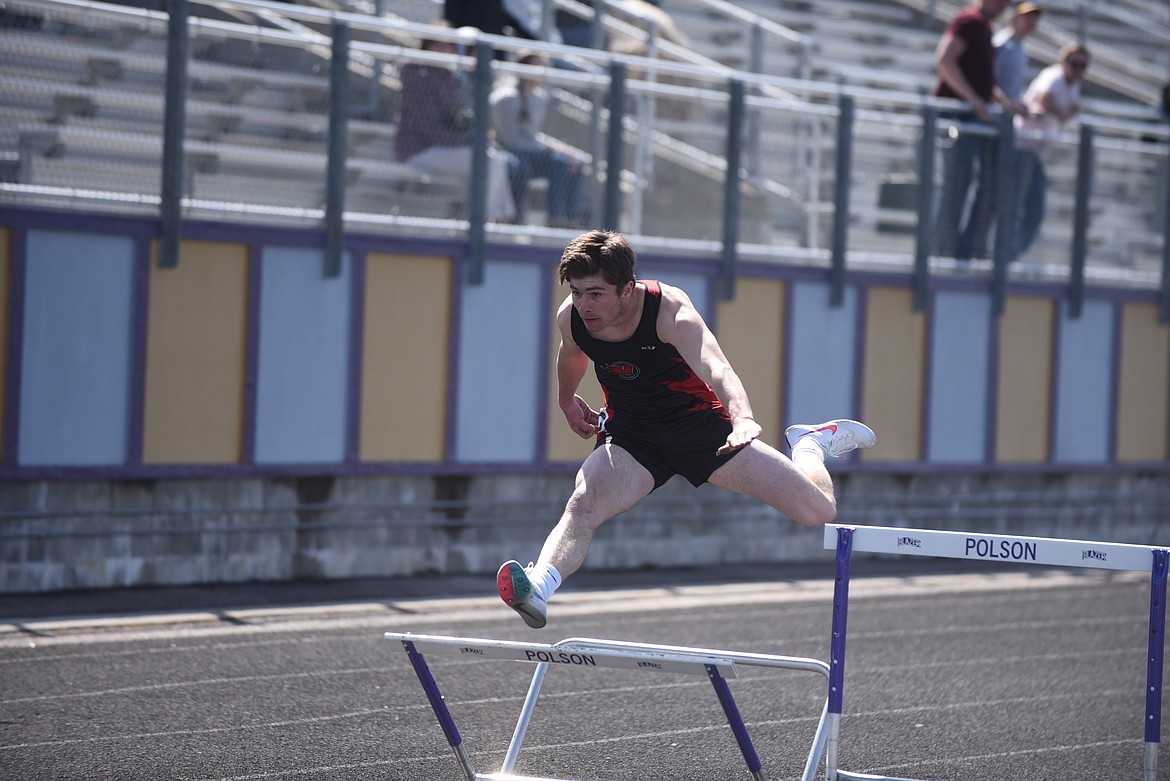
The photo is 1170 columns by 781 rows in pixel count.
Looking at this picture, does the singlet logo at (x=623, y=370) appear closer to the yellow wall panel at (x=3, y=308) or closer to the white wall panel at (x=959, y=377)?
the yellow wall panel at (x=3, y=308)

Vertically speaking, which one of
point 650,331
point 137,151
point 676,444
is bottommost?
point 676,444

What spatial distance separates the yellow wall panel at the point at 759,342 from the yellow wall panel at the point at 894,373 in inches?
39.1

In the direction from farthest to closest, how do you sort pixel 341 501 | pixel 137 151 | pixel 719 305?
pixel 719 305, pixel 341 501, pixel 137 151

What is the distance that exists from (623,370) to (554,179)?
595cm

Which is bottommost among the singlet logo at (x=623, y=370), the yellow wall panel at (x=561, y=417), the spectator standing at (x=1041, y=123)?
the yellow wall panel at (x=561, y=417)

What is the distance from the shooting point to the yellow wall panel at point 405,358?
39.8ft

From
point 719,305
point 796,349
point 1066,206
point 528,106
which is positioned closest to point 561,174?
point 528,106

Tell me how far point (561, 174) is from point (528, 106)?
61cm

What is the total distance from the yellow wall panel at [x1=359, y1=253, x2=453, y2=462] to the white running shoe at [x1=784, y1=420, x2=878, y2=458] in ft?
17.5

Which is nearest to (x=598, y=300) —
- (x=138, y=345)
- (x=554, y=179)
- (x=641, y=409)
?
(x=641, y=409)

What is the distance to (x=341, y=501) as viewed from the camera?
12234 millimetres

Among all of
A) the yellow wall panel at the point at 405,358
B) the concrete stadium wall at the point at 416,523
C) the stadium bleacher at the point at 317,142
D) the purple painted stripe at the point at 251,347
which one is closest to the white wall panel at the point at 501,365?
the yellow wall panel at the point at 405,358

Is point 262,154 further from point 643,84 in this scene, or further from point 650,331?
point 650,331

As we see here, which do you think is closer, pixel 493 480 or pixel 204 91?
pixel 204 91
